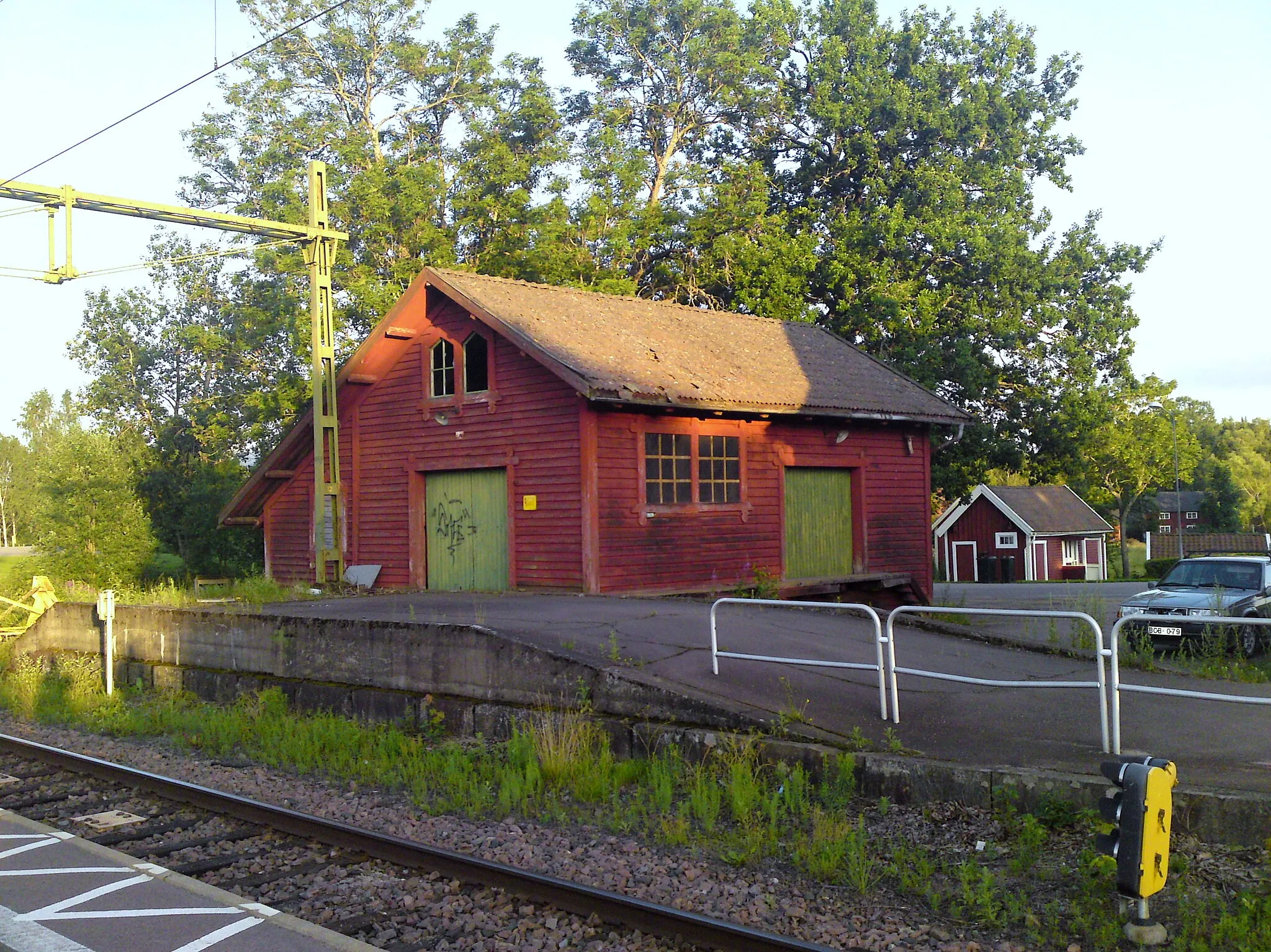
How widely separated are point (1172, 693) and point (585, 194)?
102 ft

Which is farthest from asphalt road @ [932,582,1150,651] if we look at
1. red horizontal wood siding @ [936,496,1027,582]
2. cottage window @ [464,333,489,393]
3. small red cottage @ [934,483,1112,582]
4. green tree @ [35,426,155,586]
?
green tree @ [35,426,155,586]

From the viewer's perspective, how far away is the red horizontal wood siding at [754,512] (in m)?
17.1

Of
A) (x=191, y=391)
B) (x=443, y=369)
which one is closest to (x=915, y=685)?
(x=443, y=369)

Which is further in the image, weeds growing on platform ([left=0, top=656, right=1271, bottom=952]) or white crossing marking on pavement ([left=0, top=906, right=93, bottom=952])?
weeds growing on platform ([left=0, top=656, right=1271, bottom=952])

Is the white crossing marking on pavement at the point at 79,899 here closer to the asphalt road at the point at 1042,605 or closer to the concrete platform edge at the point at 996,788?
the concrete platform edge at the point at 996,788

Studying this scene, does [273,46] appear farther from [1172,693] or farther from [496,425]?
[1172,693]

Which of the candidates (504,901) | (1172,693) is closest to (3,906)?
(504,901)

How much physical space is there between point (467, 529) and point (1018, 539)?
4416 centimetres

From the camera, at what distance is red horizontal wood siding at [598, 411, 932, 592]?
1712 centimetres

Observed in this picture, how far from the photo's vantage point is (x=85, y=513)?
76.4ft

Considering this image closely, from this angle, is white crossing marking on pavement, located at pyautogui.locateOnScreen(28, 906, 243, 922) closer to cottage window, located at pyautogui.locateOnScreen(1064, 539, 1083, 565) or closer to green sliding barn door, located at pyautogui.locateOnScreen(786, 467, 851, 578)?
green sliding barn door, located at pyautogui.locateOnScreen(786, 467, 851, 578)

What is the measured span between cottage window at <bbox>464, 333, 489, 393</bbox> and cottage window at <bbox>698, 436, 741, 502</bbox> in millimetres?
3586

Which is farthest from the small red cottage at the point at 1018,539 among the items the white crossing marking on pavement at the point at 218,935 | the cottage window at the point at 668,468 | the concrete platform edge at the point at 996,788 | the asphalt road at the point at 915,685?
the white crossing marking on pavement at the point at 218,935

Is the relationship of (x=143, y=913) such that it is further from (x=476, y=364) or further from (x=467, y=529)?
(x=476, y=364)
